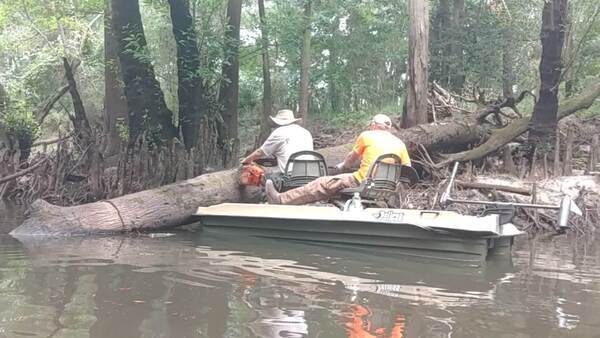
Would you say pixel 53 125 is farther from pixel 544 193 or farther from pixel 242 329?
pixel 242 329

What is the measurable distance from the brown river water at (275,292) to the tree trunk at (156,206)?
0.35 metres

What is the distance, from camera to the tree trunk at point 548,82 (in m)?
10.8

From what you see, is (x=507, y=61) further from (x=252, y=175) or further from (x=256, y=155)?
(x=256, y=155)

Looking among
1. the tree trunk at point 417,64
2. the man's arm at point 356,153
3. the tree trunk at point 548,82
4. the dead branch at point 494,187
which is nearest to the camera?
the man's arm at point 356,153

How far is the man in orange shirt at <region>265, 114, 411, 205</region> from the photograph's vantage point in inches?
294

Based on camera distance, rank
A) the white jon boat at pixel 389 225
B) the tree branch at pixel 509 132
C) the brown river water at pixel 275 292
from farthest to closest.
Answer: the tree branch at pixel 509 132
the white jon boat at pixel 389 225
the brown river water at pixel 275 292

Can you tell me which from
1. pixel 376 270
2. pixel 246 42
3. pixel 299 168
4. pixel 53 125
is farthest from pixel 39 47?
pixel 376 270

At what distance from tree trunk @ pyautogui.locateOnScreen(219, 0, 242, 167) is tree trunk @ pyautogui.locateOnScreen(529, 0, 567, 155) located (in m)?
5.40

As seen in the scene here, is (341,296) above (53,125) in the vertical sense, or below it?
below

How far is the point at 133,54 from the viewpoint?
1078 cm

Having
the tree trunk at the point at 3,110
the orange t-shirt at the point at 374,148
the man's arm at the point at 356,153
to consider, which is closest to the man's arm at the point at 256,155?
the man's arm at the point at 356,153

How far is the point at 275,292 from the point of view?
182 inches

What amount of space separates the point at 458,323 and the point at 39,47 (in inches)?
709

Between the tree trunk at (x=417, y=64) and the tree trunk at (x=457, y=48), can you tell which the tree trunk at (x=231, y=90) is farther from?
the tree trunk at (x=457, y=48)
